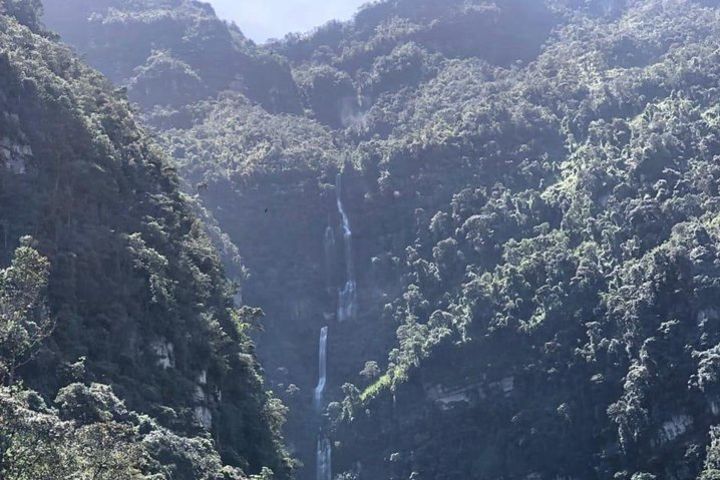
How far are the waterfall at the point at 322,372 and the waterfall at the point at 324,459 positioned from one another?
402 centimetres

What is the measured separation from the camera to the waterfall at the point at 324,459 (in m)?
76.6

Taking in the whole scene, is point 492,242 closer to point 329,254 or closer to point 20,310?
point 329,254

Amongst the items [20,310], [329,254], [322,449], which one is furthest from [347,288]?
[20,310]

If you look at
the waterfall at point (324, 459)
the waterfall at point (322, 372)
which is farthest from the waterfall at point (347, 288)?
the waterfall at point (324, 459)

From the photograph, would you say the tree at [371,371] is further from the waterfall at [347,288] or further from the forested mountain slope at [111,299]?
the forested mountain slope at [111,299]

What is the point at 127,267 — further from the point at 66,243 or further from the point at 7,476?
the point at 7,476

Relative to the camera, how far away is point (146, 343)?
4356cm

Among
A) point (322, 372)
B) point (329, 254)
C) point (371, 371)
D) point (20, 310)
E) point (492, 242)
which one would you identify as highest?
point (329, 254)

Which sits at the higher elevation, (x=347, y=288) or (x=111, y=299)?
(x=347, y=288)

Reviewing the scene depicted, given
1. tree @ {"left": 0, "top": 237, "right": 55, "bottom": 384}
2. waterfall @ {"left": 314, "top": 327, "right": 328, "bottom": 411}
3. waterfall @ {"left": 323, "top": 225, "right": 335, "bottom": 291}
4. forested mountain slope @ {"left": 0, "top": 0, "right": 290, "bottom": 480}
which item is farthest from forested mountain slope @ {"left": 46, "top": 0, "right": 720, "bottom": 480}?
tree @ {"left": 0, "top": 237, "right": 55, "bottom": 384}

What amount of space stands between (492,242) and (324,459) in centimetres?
2139

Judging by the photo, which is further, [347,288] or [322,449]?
[347,288]

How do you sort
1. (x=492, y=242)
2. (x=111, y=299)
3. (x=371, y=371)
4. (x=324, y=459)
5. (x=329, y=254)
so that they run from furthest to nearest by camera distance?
(x=329, y=254)
(x=492, y=242)
(x=371, y=371)
(x=324, y=459)
(x=111, y=299)

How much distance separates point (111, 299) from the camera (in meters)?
43.2
